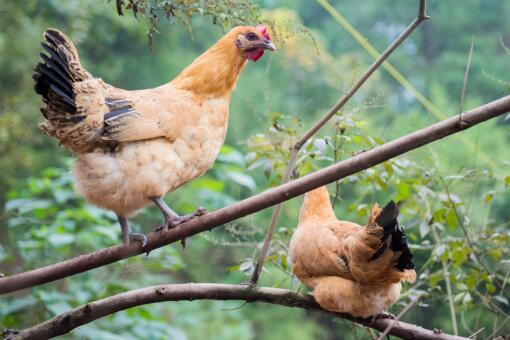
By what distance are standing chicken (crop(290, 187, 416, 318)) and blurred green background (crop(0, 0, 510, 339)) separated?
134 millimetres

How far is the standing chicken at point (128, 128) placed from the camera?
8.73 ft

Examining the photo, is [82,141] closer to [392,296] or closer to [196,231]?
[196,231]

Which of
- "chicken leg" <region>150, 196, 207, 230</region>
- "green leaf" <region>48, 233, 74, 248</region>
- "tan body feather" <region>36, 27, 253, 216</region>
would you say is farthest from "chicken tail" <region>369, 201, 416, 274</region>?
"green leaf" <region>48, 233, 74, 248</region>

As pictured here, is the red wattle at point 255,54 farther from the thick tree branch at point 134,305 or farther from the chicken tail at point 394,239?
the thick tree branch at point 134,305

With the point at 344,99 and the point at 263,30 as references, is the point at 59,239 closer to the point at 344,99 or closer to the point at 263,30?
the point at 263,30

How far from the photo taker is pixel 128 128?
279 centimetres

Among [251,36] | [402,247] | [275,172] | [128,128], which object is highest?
[251,36]

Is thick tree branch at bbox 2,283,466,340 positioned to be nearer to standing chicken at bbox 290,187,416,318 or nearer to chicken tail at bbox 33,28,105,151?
standing chicken at bbox 290,187,416,318

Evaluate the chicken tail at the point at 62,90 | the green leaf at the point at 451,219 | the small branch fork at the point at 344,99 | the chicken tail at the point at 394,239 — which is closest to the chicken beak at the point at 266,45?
the small branch fork at the point at 344,99

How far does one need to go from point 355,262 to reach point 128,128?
41.0 inches

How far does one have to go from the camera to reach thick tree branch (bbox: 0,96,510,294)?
6.57 feet

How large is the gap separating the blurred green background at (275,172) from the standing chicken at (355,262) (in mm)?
134

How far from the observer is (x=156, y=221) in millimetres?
6043

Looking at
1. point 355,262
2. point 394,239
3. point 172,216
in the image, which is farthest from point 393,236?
point 172,216
